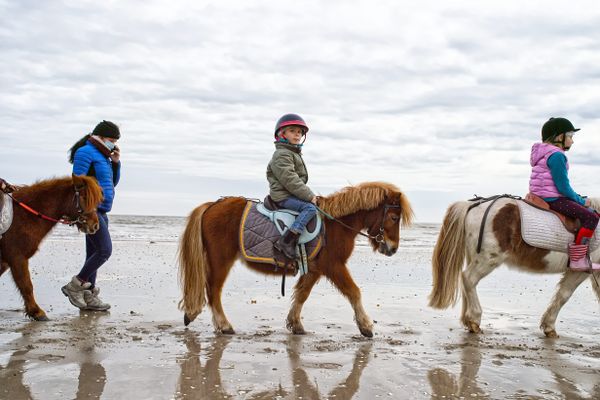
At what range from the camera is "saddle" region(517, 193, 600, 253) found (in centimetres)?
597

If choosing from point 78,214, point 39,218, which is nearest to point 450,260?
point 78,214

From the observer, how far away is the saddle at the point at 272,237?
5676 millimetres

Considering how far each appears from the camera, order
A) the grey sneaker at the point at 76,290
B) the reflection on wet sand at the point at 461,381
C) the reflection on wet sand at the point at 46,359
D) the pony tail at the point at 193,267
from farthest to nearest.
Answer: the grey sneaker at the point at 76,290 < the pony tail at the point at 193,267 < the reflection on wet sand at the point at 461,381 < the reflection on wet sand at the point at 46,359

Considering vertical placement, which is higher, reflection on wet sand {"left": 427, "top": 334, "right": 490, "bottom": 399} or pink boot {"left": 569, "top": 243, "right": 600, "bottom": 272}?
pink boot {"left": 569, "top": 243, "right": 600, "bottom": 272}

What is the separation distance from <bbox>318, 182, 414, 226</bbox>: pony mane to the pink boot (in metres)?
1.83

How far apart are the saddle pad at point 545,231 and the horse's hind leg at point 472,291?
48 centimetres

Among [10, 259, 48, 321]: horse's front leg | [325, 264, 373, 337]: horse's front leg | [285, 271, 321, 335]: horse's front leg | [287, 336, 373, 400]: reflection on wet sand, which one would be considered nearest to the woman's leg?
[10, 259, 48, 321]: horse's front leg

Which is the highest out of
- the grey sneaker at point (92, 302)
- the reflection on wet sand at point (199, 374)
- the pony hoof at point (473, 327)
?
the reflection on wet sand at point (199, 374)

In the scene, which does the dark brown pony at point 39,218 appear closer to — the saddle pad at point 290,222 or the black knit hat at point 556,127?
the saddle pad at point 290,222

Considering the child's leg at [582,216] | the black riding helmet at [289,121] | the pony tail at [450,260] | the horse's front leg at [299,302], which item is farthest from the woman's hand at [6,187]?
the child's leg at [582,216]

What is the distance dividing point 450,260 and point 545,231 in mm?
1052

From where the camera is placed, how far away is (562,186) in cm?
599

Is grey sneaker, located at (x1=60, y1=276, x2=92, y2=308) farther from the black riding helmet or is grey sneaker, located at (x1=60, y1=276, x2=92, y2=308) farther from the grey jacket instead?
the black riding helmet

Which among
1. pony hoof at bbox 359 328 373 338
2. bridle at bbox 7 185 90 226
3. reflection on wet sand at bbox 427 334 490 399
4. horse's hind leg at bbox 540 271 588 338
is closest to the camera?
reflection on wet sand at bbox 427 334 490 399
